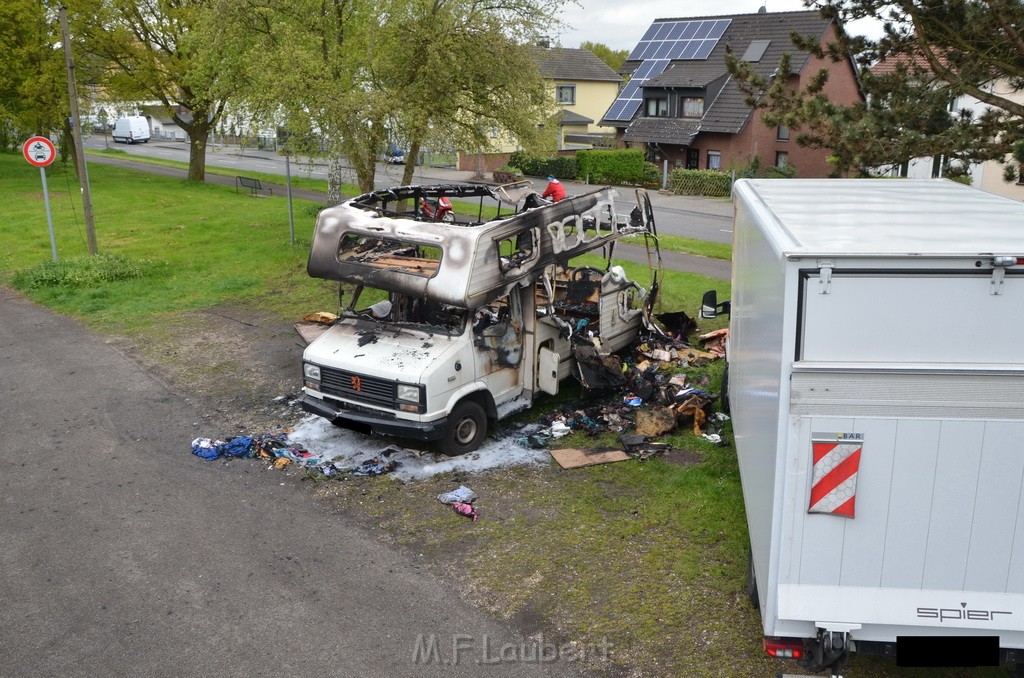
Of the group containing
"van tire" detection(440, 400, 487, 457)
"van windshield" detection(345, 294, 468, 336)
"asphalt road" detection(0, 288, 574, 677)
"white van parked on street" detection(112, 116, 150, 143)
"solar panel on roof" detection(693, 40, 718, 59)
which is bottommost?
"asphalt road" detection(0, 288, 574, 677)

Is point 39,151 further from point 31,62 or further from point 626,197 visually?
point 626,197

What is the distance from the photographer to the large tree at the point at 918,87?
1115cm

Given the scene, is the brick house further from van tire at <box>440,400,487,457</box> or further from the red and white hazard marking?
the red and white hazard marking

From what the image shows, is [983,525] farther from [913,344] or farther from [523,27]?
[523,27]

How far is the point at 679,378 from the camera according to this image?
436 inches

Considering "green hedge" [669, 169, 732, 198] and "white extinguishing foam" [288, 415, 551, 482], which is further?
"green hedge" [669, 169, 732, 198]

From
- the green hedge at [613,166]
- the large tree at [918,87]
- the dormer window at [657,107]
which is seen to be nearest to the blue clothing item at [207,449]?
the large tree at [918,87]

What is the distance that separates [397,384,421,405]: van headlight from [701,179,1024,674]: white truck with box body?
463 cm

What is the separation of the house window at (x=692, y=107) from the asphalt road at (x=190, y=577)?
3619 centimetres

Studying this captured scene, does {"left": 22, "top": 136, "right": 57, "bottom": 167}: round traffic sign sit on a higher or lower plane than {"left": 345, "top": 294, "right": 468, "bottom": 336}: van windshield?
higher

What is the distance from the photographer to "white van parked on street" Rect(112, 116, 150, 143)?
207 feet

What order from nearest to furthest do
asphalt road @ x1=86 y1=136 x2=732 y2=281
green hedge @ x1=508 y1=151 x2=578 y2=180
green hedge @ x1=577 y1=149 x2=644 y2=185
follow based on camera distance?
1. asphalt road @ x1=86 y1=136 x2=732 y2=281
2. green hedge @ x1=577 y1=149 x2=644 y2=185
3. green hedge @ x1=508 y1=151 x2=578 y2=180

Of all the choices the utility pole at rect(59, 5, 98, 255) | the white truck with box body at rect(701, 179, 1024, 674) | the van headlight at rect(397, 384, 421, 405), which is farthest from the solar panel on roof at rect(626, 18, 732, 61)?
the white truck with box body at rect(701, 179, 1024, 674)

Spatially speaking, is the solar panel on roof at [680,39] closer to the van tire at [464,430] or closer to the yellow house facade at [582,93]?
the yellow house facade at [582,93]
